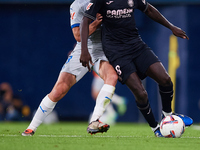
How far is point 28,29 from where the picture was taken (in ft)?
46.2

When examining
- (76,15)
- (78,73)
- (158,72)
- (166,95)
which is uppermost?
(76,15)

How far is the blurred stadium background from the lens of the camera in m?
13.7

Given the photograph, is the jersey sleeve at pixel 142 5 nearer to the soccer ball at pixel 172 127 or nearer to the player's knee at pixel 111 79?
the player's knee at pixel 111 79

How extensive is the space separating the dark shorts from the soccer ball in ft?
2.28

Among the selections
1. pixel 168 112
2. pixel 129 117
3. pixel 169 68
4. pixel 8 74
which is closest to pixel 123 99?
pixel 129 117

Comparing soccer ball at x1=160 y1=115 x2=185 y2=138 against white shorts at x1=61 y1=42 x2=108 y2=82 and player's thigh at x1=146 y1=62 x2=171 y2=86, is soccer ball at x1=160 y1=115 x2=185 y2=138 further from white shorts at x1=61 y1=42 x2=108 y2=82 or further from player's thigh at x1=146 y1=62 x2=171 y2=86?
white shorts at x1=61 y1=42 x2=108 y2=82

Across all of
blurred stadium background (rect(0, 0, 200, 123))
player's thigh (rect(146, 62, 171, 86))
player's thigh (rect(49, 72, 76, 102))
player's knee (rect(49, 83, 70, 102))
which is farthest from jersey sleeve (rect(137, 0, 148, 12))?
blurred stadium background (rect(0, 0, 200, 123))

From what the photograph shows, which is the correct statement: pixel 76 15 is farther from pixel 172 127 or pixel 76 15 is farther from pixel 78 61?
pixel 172 127

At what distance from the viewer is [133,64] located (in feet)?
A: 19.4

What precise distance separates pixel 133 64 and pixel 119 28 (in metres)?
0.51

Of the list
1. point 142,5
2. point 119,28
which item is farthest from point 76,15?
point 142,5

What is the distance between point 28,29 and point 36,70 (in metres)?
1.30

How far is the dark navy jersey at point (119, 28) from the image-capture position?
587cm

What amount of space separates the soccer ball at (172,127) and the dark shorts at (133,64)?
694 mm
